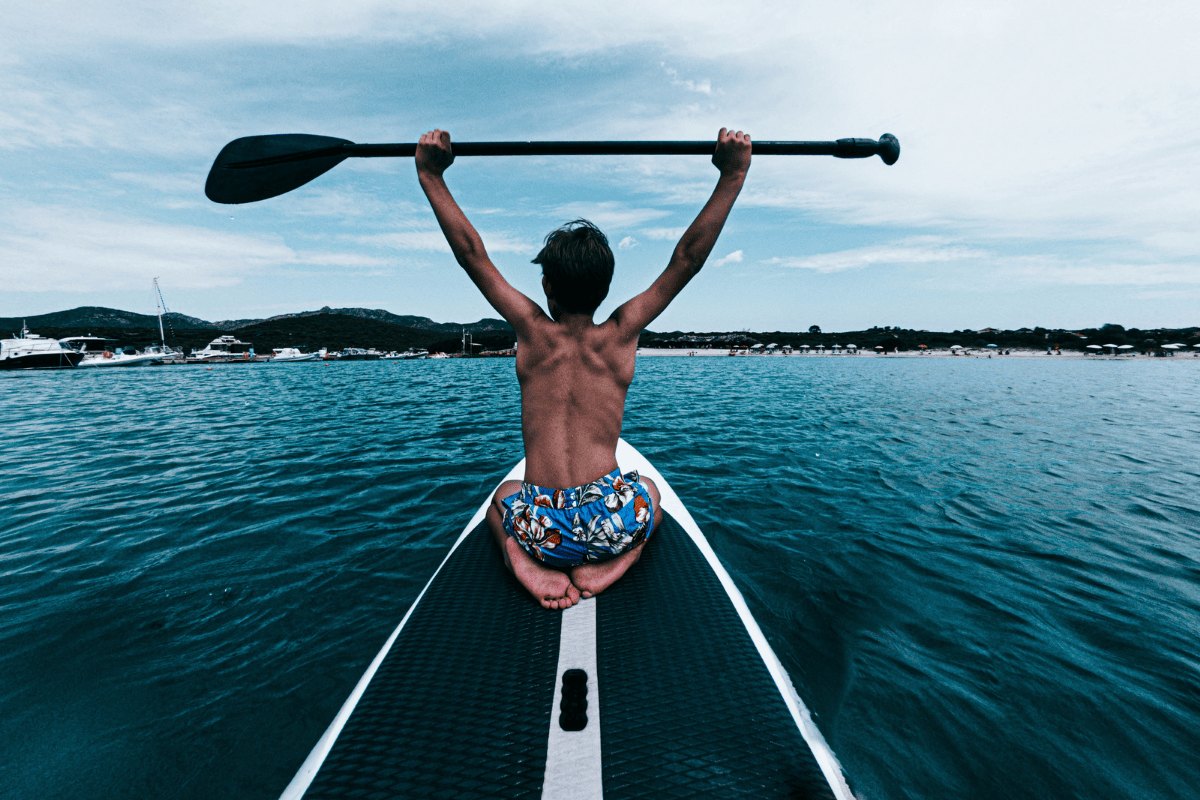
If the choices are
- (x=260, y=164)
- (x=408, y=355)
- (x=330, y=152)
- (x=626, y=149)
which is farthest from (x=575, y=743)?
(x=408, y=355)

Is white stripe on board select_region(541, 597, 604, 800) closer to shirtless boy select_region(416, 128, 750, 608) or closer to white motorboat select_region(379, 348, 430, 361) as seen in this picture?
shirtless boy select_region(416, 128, 750, 608)

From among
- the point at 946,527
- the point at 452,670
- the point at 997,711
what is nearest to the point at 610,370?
the point at 452,670

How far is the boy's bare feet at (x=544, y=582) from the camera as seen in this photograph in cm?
229

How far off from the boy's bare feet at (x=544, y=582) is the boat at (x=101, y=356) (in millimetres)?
69927

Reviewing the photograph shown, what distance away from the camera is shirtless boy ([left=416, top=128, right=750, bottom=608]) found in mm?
2170

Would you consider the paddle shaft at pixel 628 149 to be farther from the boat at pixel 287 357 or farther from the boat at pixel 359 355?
the boat at pixel 359 355

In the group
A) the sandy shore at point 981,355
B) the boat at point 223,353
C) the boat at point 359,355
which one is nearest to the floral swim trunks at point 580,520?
the boat at point 223,353

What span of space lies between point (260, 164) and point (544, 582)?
3868 millimetres

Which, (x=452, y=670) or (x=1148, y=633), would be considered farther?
(x=1148, y=633)

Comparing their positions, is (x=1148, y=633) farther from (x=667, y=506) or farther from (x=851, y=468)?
(x=851, y=468)

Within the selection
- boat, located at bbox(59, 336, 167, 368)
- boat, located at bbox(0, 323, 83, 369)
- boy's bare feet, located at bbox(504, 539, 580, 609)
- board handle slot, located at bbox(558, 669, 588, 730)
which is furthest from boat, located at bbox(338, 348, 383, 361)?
board handle slot, located at bbox(558, 669, 588, 730)

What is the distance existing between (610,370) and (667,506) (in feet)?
6.57

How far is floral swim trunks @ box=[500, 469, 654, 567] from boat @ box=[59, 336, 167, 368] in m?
70.1

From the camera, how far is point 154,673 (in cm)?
315
